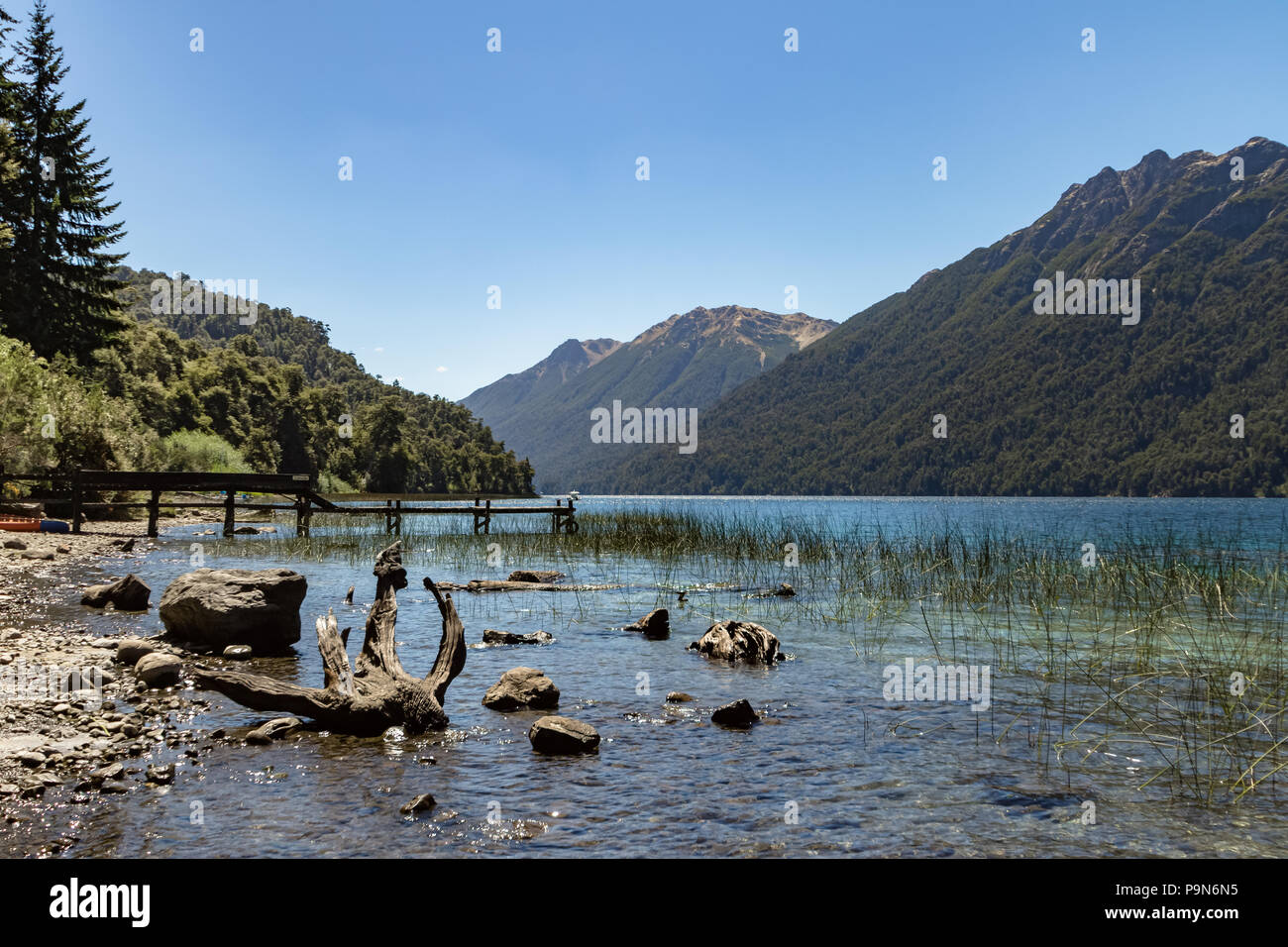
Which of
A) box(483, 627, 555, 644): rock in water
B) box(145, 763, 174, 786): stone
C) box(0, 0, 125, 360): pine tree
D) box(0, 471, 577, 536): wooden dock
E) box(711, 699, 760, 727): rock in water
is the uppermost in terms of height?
A: box(0, 0, 125, 360): pine tree

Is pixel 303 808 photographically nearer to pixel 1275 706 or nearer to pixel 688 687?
pixel 688 687

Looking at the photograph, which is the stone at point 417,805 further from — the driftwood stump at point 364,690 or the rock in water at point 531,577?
the rock in water at point 531,577

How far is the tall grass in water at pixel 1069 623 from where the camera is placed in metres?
7.38

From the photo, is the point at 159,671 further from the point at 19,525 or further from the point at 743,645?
the point at 19,525

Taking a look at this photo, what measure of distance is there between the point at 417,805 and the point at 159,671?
513 cm

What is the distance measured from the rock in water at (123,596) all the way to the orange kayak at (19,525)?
1585 cm

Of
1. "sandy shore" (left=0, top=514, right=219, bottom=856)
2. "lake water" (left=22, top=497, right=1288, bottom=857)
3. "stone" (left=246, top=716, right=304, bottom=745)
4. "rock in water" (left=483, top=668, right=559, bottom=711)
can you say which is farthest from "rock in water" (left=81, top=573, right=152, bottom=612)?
"rock in water" (left=483, top=668, right=559, bottom=711)

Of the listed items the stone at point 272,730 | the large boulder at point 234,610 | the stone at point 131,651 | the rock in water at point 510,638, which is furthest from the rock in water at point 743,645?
the stone at point 131,651

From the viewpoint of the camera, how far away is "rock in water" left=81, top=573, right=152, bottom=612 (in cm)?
1397

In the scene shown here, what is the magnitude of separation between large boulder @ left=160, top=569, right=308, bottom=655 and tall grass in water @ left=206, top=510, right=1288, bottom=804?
659 cm

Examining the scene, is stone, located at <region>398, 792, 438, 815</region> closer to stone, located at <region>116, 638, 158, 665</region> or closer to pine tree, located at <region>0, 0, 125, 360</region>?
stone, located at <region>116, 638, 158, 665</region>

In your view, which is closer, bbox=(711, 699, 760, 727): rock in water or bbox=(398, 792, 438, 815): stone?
A: bbox=(398, 792, 438, 815): stone

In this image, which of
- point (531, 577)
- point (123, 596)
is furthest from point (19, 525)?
point (531, 577)
